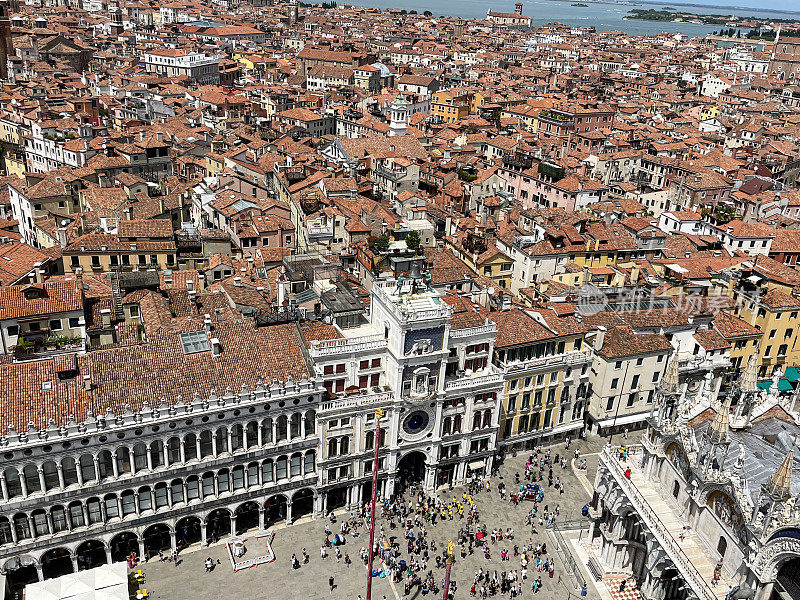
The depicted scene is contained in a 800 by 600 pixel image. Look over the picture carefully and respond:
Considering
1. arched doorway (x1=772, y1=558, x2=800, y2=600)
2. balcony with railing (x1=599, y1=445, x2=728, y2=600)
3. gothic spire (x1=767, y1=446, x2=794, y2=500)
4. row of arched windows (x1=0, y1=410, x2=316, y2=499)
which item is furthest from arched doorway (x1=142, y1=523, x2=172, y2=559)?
gothic spire (x1=767, y1=446, x2=794, y2=500)

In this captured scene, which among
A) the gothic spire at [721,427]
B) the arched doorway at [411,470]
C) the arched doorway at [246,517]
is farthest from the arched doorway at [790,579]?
the arched doorway at [246,517]

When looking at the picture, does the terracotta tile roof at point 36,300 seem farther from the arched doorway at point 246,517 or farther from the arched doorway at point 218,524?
the arched doorway at point 246,517

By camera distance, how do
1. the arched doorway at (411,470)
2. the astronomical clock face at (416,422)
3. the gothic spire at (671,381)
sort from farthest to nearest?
the arched doorway at (411,470) → the astronomical clock face at (416,422) → the gothic spire at (671,381)

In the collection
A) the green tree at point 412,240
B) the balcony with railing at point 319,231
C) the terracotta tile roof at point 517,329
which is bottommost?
the terracotta tile roof at point 517,329

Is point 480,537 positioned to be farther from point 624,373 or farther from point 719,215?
point 719,215

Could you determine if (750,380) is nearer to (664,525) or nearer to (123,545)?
(664,525)
